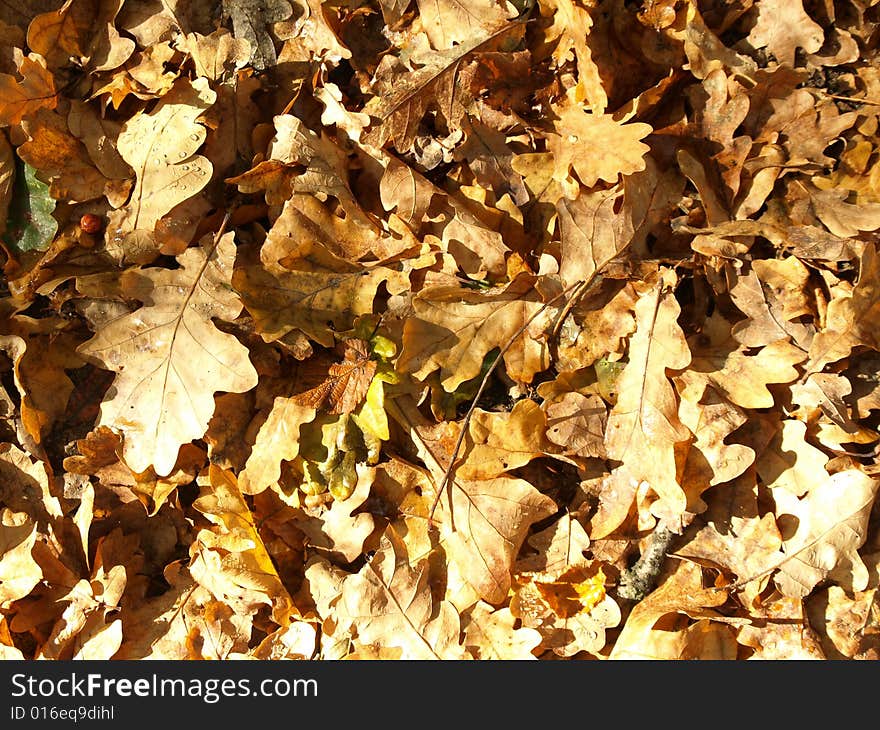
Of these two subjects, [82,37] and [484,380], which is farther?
[82,37]

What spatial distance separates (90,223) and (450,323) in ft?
3.72

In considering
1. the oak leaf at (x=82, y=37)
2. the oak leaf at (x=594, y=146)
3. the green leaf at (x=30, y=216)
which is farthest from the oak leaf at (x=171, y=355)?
the oak leaf at (x=594, y=146)

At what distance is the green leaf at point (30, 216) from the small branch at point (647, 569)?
1.97m

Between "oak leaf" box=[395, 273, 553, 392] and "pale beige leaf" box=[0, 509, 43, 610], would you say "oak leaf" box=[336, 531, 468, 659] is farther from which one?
"pale beige leaf" box=[0, 509, 43, 610]

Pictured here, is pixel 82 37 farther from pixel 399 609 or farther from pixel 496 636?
pixel 496 636

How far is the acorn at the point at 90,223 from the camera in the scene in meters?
2.19

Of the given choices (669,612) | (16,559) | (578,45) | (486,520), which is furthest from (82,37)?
(669,612)

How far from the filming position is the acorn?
2.19 metres

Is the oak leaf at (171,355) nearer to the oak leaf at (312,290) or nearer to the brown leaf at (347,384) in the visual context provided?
the oak leaf at (312,290)

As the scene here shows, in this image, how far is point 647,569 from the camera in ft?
6.65

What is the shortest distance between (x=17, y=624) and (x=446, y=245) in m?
1.75

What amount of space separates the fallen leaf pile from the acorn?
4 centimetres

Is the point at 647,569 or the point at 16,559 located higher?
the point at 647,569

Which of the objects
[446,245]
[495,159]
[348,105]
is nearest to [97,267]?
[348,105]
